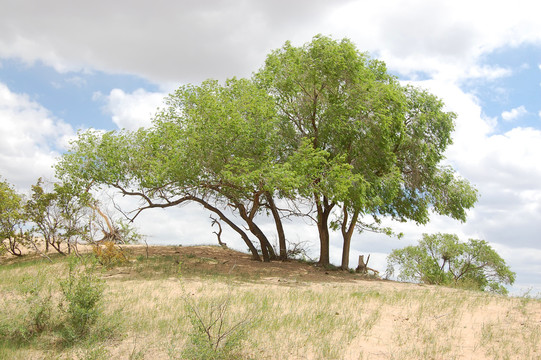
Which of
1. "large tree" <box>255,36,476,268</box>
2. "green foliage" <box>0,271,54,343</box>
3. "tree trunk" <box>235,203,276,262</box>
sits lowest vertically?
"green foliage" <box>0,271,54,343</box>

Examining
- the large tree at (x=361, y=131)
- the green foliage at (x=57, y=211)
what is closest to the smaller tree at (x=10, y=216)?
the green foliage at (x=57, y=211)

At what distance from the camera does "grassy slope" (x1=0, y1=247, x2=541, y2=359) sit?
30.4ft

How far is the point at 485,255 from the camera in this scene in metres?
31.2

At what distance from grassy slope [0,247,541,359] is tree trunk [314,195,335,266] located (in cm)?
776

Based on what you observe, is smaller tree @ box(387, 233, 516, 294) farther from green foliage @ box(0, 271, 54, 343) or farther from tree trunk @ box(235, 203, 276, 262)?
green foliage @ box(0, 271, 54, 343)

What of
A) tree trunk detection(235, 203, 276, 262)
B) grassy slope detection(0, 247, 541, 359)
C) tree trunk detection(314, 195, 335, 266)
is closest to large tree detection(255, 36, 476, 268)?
tree trunk detection(314, 195, 335, 266)

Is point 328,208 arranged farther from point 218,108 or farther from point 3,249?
point 3,249

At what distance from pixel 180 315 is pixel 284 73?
1344 centimetres

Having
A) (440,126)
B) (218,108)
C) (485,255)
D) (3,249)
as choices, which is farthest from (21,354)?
(485,255)

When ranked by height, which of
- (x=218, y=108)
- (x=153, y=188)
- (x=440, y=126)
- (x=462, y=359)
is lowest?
(x=462, y=359)

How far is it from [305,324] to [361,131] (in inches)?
495

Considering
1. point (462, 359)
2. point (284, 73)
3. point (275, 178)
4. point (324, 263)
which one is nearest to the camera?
point (462, 359)

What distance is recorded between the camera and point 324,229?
2352 centimetres

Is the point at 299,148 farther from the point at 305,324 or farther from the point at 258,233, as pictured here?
the point at 305,324
